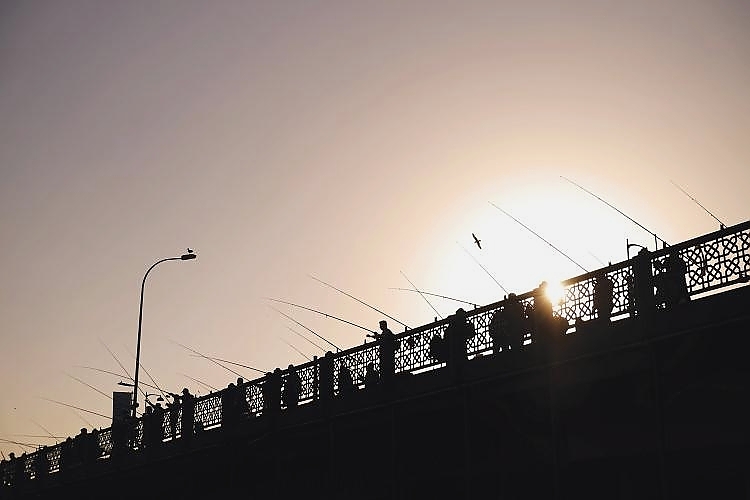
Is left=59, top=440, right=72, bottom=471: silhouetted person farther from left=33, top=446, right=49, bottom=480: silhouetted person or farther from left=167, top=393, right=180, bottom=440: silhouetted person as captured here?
left=167, top=393, right=180, bottom=440: silhouetted person

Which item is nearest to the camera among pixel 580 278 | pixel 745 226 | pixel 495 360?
pixel 745 226

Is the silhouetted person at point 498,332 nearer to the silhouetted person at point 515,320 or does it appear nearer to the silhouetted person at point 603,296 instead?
the silhouetted person at point 515,320

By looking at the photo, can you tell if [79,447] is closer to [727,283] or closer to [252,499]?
[252,499]

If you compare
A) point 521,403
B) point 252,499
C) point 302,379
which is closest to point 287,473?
point 252,499

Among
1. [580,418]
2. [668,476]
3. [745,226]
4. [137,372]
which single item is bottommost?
[668,476]

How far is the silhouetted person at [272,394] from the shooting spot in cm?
2959

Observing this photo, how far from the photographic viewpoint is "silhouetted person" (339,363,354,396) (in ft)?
87.9

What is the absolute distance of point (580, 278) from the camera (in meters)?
21.2

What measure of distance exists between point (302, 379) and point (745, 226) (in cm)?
1358

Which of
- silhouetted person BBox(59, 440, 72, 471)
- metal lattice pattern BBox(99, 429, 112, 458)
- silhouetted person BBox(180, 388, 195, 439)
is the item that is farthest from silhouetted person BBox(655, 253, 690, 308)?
silhouetted person BBox(59, 440, 72, 471)

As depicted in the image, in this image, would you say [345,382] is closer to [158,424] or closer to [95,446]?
[158,424]

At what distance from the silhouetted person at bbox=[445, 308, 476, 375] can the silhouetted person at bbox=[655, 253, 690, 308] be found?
4.98 metres

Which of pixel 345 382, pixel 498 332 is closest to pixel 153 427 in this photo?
pixel 345 382

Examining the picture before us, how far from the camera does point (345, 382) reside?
2689 centimetres
